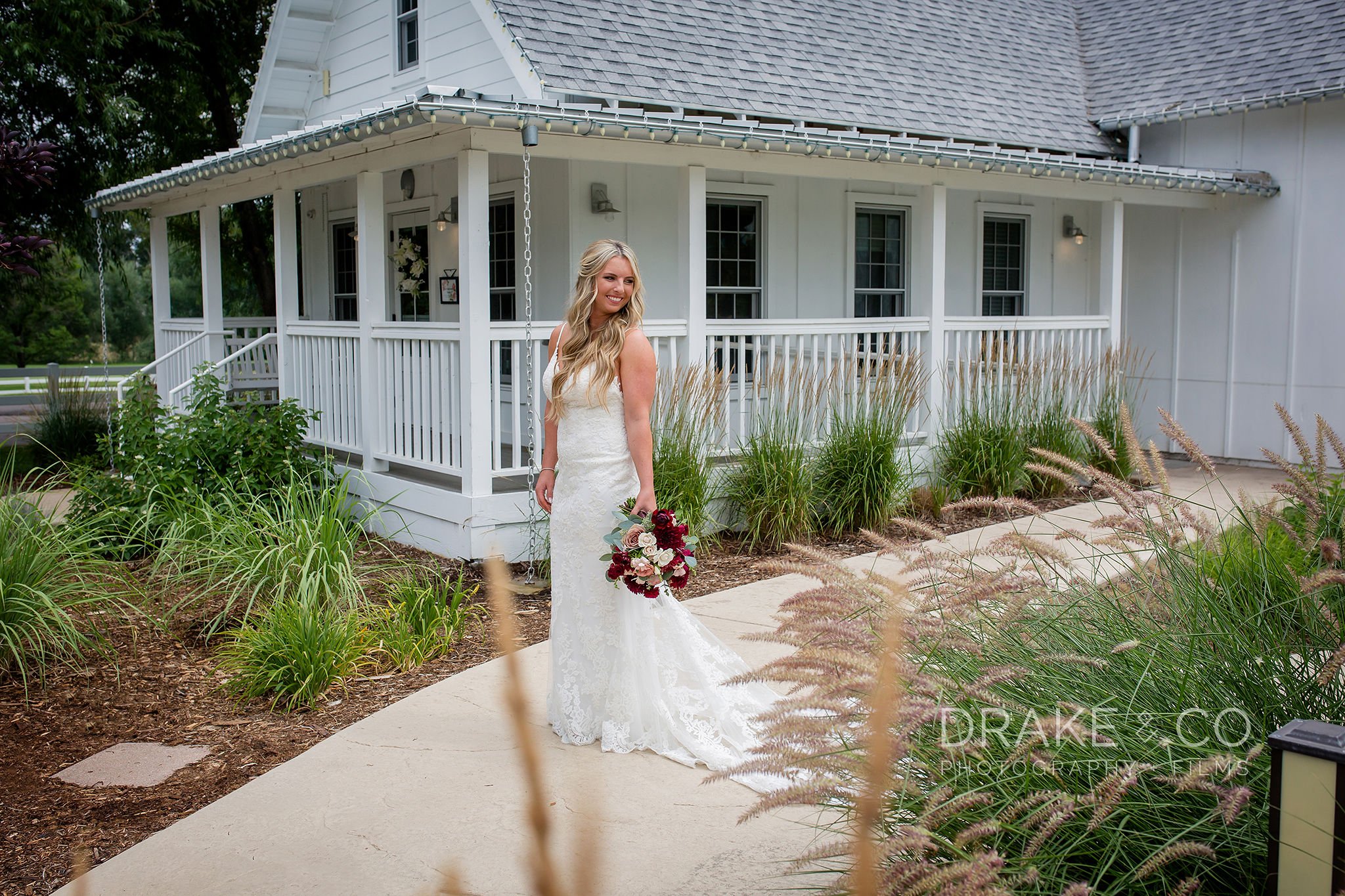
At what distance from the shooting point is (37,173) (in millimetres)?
5324

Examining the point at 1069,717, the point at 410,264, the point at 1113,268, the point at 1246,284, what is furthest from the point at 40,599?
the point at 1246,284

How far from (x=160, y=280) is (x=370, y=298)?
599 cm

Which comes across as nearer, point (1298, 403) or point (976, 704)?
point (976, 704)

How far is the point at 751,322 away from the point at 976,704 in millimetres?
7272

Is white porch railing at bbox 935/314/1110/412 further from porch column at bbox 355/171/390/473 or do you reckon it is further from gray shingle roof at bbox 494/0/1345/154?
porch column at bbox 355/171/390/473

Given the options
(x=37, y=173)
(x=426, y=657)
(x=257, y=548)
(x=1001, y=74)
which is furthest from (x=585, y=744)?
(x=1001, y=74)

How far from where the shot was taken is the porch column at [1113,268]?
477 inches

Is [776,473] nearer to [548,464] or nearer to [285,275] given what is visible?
[548,464]

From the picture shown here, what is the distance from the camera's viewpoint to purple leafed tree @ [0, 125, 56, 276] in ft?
16.6

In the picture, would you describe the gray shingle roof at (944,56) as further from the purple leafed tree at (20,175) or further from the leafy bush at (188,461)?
the purple leafed tree at (20,175)

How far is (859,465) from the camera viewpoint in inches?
358

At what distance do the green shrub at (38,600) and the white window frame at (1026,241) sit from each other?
403 inches

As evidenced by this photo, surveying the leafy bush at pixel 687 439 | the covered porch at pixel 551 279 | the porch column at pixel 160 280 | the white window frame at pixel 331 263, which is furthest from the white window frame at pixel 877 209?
the porch column at pixel 160 280

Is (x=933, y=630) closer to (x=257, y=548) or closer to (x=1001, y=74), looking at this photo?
(x=257, y=548)
